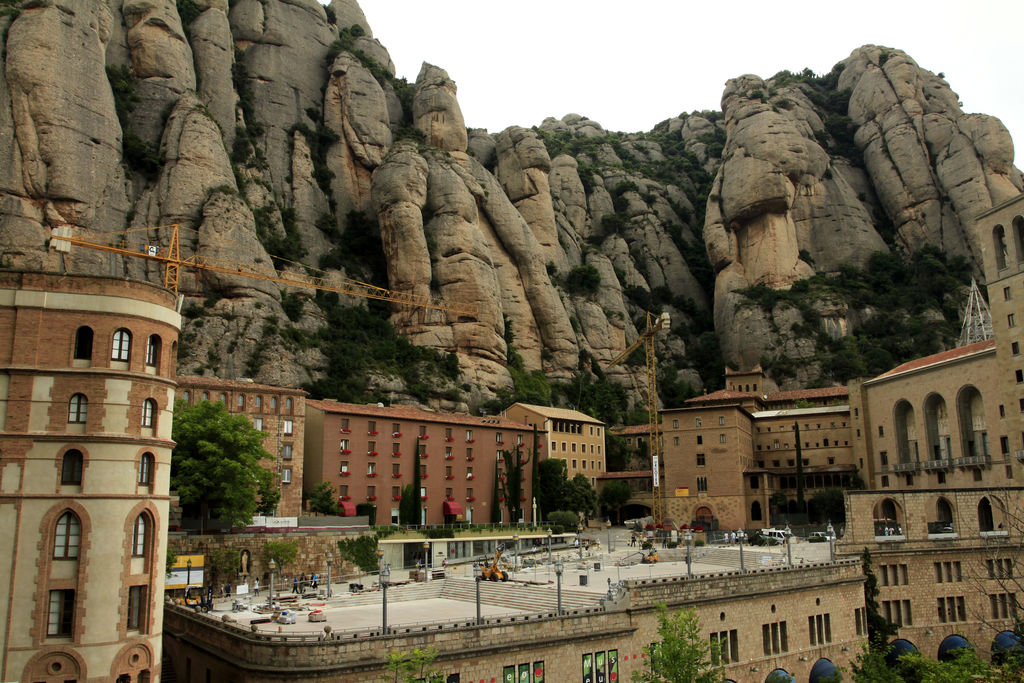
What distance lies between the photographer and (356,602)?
136 ft

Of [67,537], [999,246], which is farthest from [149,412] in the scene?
[999,246]

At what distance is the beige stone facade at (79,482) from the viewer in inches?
1019

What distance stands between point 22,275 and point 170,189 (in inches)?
2325

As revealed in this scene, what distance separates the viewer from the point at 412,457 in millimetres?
69812

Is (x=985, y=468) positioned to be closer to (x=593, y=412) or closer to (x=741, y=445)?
(x=741, y=445)

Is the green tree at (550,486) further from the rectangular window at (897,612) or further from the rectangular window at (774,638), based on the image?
the rectangular window at (774,638)

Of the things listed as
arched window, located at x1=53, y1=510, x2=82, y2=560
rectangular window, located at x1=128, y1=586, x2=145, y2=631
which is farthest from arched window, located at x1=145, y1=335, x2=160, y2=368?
rectangular window, located at x1=128, y1=586, x2=145, y2=631

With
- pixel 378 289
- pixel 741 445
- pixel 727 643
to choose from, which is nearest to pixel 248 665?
pixel 727 643

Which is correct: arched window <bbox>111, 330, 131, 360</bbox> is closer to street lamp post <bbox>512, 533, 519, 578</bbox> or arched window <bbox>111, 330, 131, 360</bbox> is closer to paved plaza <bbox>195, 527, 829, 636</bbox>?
paved plaza <bbox>195, 527, 829, 636</bbox>

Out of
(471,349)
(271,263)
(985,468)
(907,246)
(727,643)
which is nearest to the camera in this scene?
(727,643)

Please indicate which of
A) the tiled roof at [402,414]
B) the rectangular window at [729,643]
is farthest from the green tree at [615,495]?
the rectangular window at [729,643]

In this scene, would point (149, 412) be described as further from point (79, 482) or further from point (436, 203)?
point (436, 203)

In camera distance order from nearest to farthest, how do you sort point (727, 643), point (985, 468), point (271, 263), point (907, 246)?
point (727, 643) < point (985, 468) < point (271, 263) < point (907, 246)

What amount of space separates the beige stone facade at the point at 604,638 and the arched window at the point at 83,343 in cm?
1145
